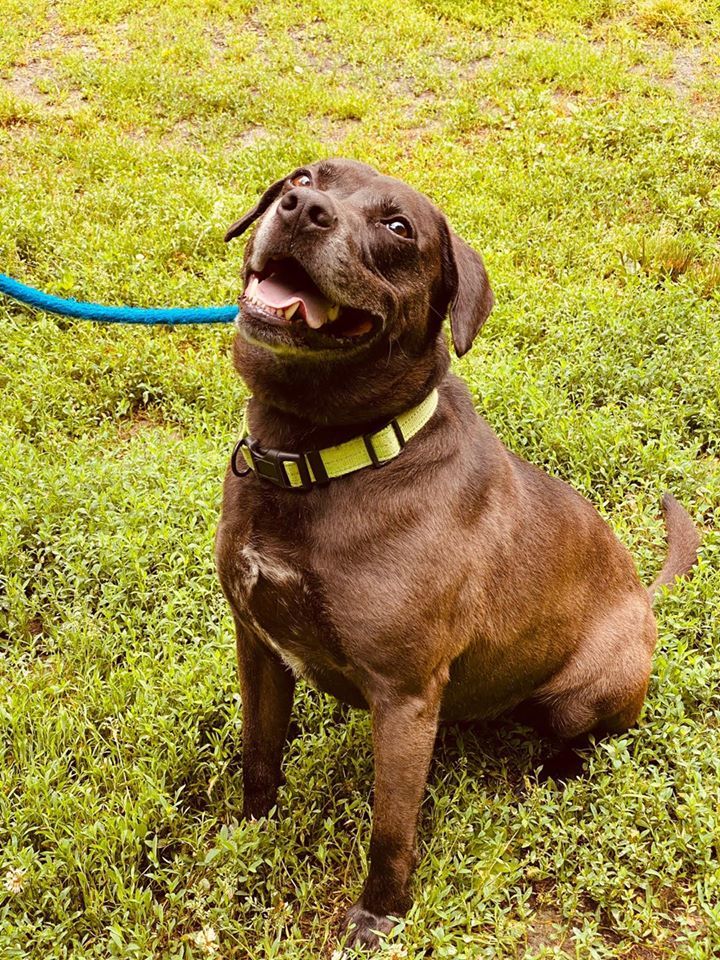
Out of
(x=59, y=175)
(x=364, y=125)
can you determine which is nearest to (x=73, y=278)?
(x=59, y=175)

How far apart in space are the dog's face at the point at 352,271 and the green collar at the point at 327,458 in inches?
9.1

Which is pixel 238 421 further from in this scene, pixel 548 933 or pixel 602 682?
pixel 548 933

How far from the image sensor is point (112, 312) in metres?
3.77

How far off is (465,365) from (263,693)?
235cm

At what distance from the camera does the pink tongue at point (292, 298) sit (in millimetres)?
2218

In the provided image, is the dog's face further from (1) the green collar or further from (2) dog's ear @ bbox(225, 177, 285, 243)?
(1) the green collar

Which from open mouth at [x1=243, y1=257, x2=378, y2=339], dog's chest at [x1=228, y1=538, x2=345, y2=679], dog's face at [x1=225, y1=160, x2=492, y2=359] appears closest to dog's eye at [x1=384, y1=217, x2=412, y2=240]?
dog's face at [x1=225, y1=160, x2=492, y2=359]

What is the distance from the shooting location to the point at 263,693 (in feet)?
9.04

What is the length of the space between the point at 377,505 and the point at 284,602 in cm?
34

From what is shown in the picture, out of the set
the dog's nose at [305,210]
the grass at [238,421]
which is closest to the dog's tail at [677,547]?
the grass at [238,421]

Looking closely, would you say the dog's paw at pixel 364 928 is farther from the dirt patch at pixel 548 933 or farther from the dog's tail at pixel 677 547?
the dog's tail at pixel 677 547

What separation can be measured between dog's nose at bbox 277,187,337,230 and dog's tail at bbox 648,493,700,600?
1996 millimetres

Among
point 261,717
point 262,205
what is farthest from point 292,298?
A: point 261,717

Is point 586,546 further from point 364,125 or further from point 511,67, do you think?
point 511,67
